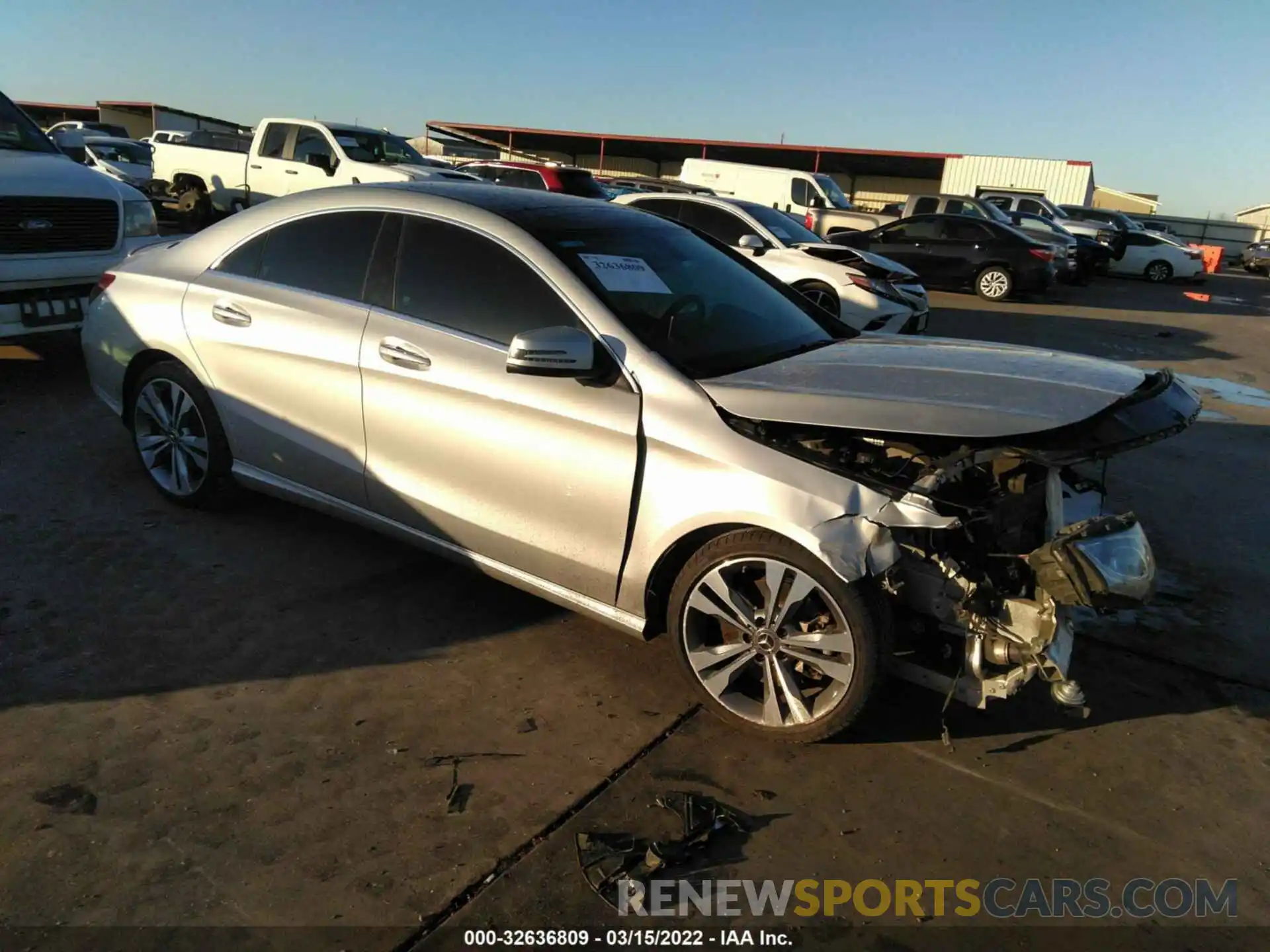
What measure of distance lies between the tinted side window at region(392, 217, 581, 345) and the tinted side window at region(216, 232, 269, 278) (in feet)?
2.97

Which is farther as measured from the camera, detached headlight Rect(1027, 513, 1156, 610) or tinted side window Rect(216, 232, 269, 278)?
tinted side window Rect(216, 232, 269, 278)

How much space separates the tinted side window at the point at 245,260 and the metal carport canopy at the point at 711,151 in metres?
36.2

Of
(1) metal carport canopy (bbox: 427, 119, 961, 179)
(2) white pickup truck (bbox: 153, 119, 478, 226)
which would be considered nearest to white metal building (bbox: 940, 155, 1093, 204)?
(1) metal carport canopy (bbox: 427, 119, 961, 179)

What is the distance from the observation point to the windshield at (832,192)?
63.7ft

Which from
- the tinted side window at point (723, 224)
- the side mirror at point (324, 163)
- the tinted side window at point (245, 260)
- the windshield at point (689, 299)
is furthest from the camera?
the side mirror at point (324, 163)

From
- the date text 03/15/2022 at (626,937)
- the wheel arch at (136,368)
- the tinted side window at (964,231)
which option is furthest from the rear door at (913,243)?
the date text 03/15/2022 at (626,937)

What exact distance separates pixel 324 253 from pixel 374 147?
35.3 feet

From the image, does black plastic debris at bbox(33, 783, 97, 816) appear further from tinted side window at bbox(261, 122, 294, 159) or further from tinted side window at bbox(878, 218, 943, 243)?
tinted side window at bbox(878, 218, 943, 243)

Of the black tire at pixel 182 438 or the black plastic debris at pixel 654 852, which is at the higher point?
the black tire at pixel 182 438

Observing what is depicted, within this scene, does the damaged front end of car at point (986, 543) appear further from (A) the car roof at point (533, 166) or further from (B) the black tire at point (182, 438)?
(A) the car roof at point (533, 166)

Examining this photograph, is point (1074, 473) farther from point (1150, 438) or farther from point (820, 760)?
point (820, 760)

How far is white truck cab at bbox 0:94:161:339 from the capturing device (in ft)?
20.6

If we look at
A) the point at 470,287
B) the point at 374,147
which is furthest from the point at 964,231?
the point at 470,287

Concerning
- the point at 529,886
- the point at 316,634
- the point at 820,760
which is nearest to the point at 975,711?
the point at 820,760
